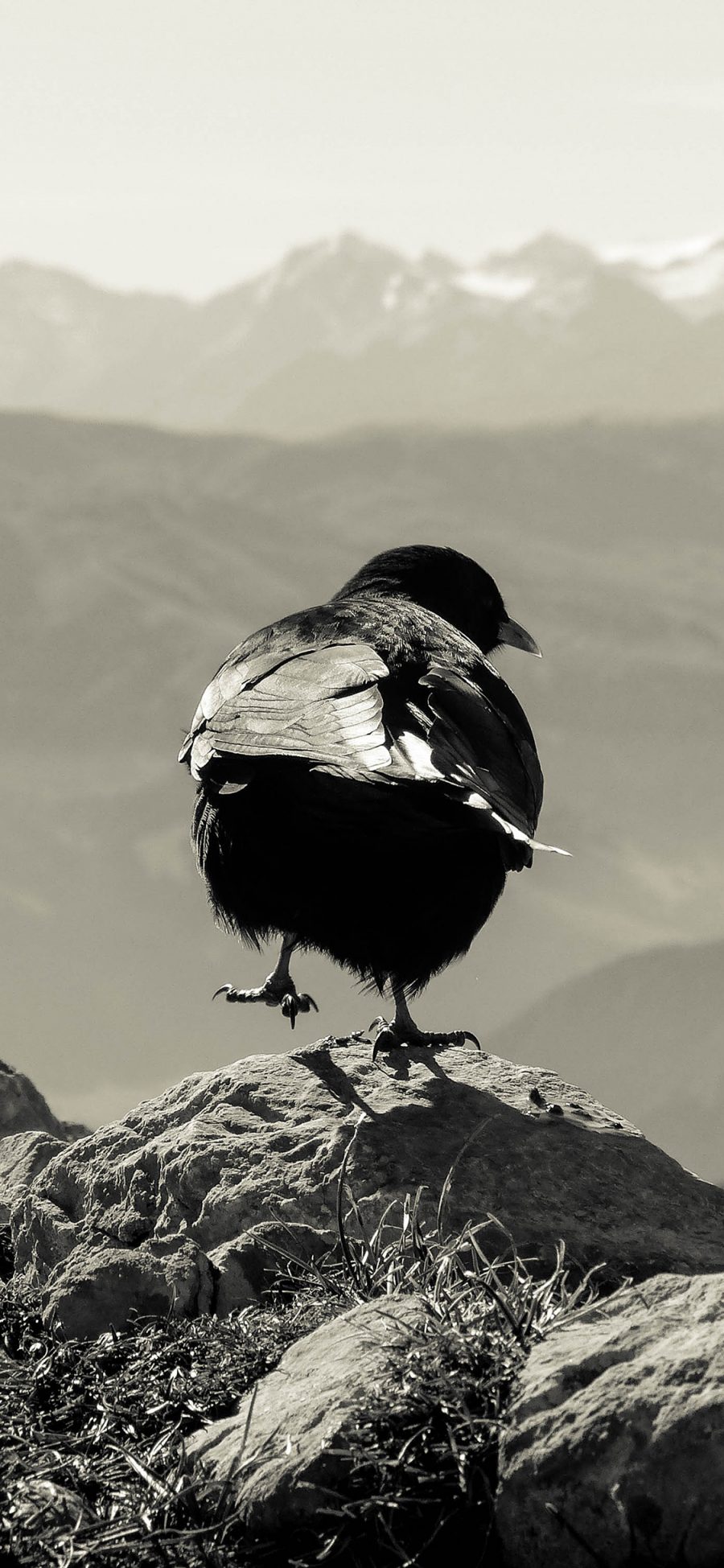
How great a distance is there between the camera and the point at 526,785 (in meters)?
5.64

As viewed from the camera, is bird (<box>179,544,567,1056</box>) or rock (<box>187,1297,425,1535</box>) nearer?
rock (<box>187,1297,425,1535</box>)

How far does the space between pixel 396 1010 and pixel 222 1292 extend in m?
1.75

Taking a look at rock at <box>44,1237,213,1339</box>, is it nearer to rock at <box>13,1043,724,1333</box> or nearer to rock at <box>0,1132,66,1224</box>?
rock at <box>13,1043,724,1333</box>

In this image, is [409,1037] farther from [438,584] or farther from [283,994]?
[438,584]

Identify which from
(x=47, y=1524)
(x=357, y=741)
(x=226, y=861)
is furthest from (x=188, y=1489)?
(x=226, y=861)

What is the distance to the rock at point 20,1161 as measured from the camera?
4.99 meters

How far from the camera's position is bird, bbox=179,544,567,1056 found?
4781mm

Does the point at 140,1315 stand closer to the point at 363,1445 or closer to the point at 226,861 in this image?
the point at 363,1445

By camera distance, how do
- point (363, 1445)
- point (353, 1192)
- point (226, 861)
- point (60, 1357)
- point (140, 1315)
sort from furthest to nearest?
1. point (226, 861)
2. point (353, 1192)
3. point (140, 1315)
4. point (60, 1357)
5. point (363, 1445)

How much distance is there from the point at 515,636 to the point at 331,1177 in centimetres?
421

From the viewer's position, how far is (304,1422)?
3.02 m

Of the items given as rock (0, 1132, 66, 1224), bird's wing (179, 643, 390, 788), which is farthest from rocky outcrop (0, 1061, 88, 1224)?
bird's wing (179, 643, 390, 788)

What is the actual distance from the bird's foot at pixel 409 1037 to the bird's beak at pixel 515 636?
281cm

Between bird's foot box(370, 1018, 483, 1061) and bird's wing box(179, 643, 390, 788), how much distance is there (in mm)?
1125
